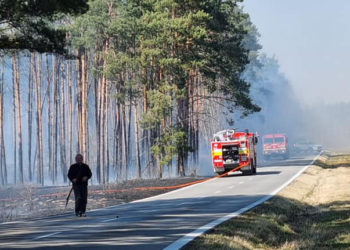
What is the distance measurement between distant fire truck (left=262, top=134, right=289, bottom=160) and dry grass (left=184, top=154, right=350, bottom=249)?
57.6m

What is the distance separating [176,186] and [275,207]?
55.8 feet

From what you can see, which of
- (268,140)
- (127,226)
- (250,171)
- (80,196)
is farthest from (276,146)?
(127,226)

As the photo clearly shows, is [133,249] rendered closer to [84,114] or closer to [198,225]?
[198,225]

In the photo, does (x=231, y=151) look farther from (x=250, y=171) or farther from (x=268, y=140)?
(x=268, y=140)

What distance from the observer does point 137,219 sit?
20266 mm

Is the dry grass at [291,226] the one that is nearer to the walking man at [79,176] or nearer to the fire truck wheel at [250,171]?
the walking man at [79,176]

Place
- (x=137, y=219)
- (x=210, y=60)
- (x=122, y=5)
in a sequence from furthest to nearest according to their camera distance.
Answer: (x=122, y=5) < (x=210, y=60) < (x=137, y=219)

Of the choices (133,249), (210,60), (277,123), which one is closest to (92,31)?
(210,60)

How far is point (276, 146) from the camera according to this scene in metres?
88.4

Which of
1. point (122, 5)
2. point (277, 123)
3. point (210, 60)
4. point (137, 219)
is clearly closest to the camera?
point (137, 219)

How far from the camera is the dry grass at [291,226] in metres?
14.5

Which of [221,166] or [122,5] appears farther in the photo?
[122,5]

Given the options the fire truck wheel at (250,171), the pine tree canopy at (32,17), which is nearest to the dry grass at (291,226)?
the pine tree canopy at (32,17)

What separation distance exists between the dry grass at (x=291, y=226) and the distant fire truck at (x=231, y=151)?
14602mm
